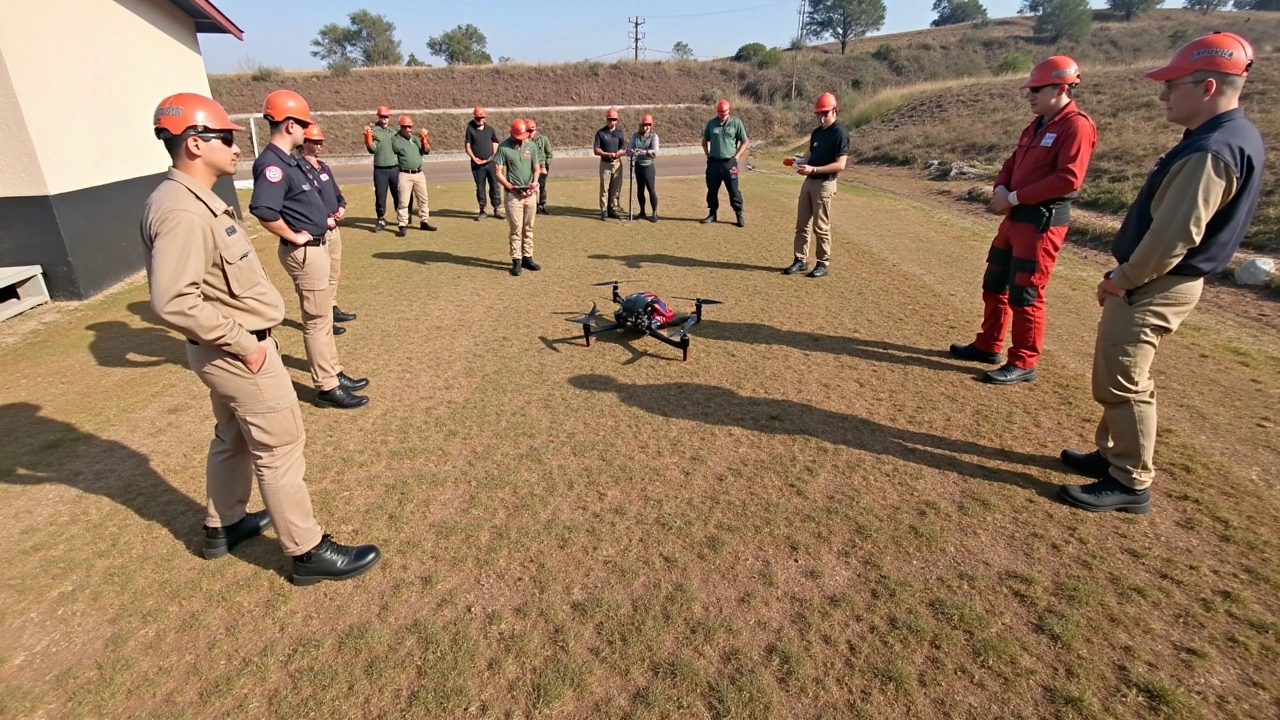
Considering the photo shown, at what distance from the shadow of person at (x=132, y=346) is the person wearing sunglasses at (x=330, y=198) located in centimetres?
150

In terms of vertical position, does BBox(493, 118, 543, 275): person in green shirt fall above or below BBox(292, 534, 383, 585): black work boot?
above

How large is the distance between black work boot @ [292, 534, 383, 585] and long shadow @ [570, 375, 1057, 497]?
2.33 metres

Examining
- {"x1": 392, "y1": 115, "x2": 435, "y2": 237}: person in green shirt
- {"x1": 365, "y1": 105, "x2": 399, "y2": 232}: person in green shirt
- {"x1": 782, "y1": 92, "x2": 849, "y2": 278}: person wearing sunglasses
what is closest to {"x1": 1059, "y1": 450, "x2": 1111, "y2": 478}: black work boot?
{"x1": 782, "y1": 92, "x2": 849, "y2": 278}: person wearing sunglasses

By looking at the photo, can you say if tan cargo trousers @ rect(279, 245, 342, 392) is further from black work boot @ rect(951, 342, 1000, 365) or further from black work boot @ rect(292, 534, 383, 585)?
black work boot @ rect(951, 342, 1000, 365)

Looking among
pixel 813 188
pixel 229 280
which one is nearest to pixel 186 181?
pixel 229 280

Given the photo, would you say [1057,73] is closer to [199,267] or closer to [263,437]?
[199,267]

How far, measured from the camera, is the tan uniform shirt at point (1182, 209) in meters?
2.92

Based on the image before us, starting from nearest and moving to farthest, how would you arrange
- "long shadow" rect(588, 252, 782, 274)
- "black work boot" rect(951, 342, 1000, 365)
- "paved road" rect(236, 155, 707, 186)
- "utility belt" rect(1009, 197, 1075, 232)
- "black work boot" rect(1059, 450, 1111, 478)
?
"black work boot" rect(1059, 450, 1111, 478), "utility belt" rect(1009, 197, 1075, 232), "black work boot" rect(951, 342, 1000, 365), "long shadow" rect(588, 252, 782, 274), "paved road" rect(236, 155, 707, 186)

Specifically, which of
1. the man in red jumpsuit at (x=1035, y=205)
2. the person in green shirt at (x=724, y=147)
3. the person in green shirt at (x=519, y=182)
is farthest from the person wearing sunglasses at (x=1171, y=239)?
the person in green shirt at (x=724, y=147)

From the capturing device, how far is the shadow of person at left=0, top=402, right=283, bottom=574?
335 cm

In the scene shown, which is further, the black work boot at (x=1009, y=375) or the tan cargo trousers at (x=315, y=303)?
the black work boot at (x=1009, y=375)

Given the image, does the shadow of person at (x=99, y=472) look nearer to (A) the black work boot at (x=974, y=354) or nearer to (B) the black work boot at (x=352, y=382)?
(B) the black work boot at (x=352, y=382)

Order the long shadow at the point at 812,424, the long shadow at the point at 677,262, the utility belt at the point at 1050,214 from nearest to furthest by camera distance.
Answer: the long shadow at the point at 812,424
the utility belt at the point at 1050,214
the long shadow at the point at 677,262

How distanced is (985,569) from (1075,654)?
529mm
